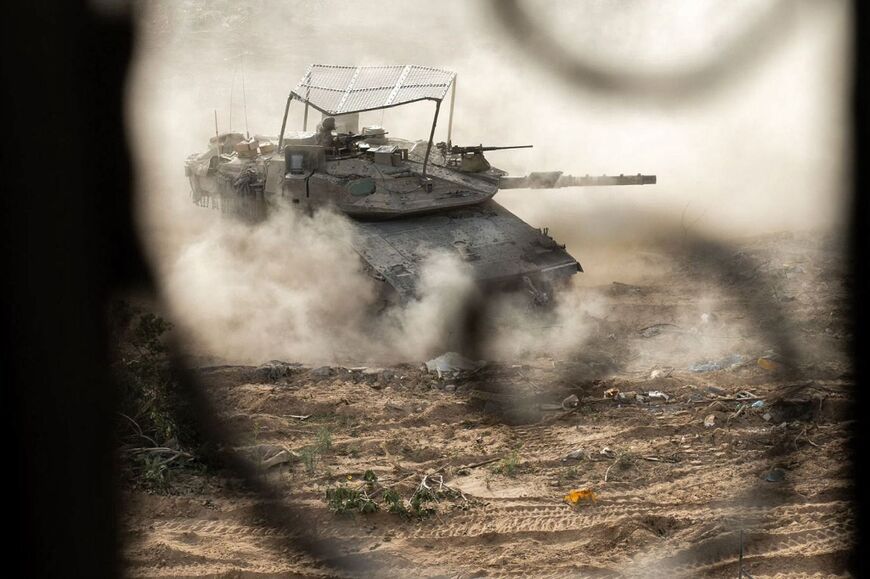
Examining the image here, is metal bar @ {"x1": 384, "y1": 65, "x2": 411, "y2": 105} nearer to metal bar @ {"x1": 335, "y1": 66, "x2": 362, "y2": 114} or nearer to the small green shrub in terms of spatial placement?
metal bar @ {"x1": 335, "y1": 66, "x2": 362, "y2": 114}

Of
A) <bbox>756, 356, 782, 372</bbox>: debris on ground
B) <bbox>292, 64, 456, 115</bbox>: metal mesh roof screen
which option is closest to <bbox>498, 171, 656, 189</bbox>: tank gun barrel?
<bbox>292, 64, 456, 115</bbox>: metal mesh roof screen

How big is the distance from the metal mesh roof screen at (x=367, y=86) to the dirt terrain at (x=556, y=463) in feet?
10.3

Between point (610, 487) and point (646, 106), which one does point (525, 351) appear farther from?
point (646, 106)

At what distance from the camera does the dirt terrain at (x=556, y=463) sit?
6648 millimetres

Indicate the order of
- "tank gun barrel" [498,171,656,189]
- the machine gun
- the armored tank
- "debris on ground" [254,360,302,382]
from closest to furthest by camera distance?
1. "debris on ground" [254,360,302,382]
2. the armored tank
3. the machine gun
4. "tank gun barrel" [498,171,656,189]

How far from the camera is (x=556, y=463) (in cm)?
809

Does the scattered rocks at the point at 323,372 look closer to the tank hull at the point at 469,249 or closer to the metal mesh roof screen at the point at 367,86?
the tank hull at the point at 469,249

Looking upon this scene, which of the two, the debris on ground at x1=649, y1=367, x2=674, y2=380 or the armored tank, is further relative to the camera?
the armored tank

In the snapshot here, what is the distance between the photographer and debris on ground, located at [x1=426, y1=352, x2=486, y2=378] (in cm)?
1001

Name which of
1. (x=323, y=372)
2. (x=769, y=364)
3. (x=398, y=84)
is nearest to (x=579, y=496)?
(x=323, y=372)

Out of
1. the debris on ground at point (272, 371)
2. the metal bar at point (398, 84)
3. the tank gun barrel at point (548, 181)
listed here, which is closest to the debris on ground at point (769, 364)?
the tank gun barrel at point (548, 181)

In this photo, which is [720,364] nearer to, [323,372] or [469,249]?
[469,249]

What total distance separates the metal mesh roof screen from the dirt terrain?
315cm

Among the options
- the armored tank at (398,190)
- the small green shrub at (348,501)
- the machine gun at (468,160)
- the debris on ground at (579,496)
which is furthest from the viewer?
the machine gun at (468,160)
